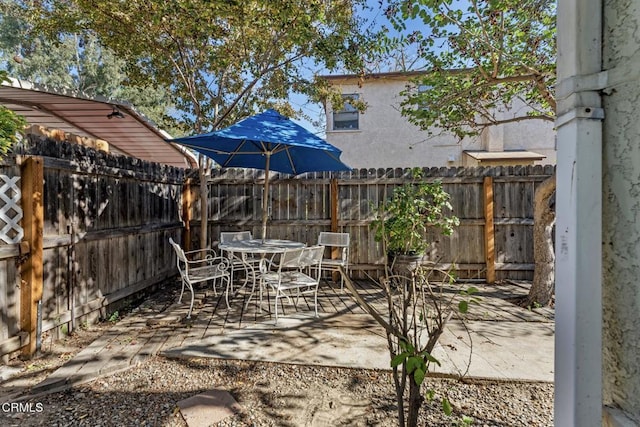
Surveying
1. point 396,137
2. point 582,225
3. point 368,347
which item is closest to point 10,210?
point 368,347

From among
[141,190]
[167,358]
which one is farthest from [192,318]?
[141,190]

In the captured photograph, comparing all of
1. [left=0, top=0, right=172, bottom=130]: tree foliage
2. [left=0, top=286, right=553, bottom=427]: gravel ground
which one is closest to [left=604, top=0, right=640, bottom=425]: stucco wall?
[left=0, top=286, right=553, bottom=427]: gravel ground

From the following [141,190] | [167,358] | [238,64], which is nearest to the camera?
[167,358]

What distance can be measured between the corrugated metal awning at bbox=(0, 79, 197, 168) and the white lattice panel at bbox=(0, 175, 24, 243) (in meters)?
1.83

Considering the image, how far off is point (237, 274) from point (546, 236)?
4.85m

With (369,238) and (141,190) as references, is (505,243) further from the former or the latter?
(141,190)

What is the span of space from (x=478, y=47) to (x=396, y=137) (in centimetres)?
618

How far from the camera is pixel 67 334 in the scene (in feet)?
10.3

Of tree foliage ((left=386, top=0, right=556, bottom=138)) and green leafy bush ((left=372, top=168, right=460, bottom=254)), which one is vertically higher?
tree foliage ((left=386, top=0, right=556, bottom=138))

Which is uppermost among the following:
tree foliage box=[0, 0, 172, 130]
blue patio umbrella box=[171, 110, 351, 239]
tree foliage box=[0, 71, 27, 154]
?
tree foliage box=[0, 0, 172, 130]

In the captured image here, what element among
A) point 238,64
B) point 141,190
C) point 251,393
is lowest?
point 251,393

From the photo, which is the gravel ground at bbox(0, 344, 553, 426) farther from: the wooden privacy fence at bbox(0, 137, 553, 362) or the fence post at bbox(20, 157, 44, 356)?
the wooden privacy fence at bbox(0, 137, 553, 362)

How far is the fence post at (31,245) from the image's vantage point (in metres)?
2.67

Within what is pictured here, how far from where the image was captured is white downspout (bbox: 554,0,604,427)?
0.93 metres
